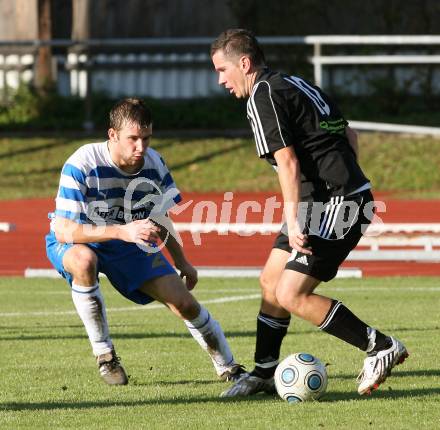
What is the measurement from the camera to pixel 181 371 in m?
8.38

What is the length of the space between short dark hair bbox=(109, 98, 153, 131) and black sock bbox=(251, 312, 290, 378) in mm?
1344

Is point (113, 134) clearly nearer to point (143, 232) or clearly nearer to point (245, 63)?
point (143, 232)

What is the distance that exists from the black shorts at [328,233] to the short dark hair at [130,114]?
1098mm

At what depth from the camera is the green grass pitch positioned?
264 inches

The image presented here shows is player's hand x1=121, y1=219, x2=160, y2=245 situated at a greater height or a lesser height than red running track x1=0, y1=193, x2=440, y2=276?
greater

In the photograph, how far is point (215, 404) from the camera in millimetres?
7168

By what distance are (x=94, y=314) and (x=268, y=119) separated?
1719mm

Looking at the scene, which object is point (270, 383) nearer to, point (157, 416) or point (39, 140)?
point (157, 416)

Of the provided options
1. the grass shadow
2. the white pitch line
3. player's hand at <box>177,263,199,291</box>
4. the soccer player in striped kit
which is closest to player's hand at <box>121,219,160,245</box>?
the soccer player in striped kit

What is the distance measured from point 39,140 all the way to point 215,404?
17777mm

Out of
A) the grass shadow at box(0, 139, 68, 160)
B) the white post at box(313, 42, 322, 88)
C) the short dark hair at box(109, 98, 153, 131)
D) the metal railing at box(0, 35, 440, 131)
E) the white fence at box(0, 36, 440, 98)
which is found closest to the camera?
the short dark hair at box(109, 98, 153, 131)

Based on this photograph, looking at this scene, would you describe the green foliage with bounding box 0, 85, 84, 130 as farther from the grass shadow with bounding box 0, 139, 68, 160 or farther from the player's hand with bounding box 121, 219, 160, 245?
the player's hand with bounding box 121, 219, 160, 245

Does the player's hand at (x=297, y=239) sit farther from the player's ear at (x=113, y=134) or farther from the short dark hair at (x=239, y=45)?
the player's ear at (x=113, y=134)

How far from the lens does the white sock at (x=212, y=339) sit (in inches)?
314
